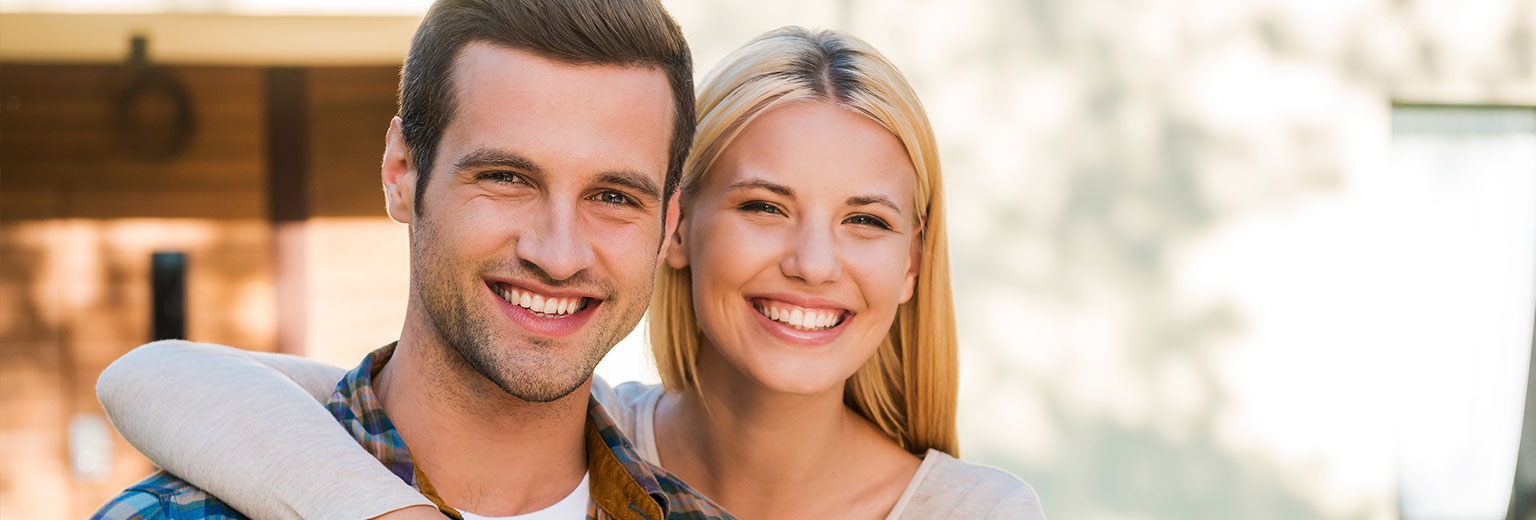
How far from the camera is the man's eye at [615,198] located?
5.72 ft

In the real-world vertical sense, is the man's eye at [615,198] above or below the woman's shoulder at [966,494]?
above

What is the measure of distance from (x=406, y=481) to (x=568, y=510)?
0.25 metres

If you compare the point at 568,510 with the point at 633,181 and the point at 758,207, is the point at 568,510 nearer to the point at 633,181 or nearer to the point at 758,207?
the point at 633,181

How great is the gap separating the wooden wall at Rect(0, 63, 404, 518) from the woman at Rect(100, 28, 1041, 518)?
9.63 feet

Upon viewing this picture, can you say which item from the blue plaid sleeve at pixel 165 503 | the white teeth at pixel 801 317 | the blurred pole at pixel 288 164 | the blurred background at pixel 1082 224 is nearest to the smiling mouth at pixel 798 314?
the white teeth at pixel 801 317

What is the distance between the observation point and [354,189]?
5152 millimetres

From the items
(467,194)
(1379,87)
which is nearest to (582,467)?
(467,194)

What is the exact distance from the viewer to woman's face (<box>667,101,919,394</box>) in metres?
2.25

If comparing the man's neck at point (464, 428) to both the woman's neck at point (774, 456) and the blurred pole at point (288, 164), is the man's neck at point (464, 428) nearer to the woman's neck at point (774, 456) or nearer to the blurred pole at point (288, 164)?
the woman's neck at point (774, 456)

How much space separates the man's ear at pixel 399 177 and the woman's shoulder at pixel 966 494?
46.1 inches

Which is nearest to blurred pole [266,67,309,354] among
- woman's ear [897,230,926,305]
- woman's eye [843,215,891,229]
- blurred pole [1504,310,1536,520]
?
woman's ear [897,230,926,305]

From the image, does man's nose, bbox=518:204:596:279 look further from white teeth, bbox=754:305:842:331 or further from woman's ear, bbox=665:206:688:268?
woman's ear, bbox=665:206:688:268

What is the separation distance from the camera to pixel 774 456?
2.50 metres

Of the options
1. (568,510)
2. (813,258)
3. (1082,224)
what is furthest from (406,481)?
(1082,224)
